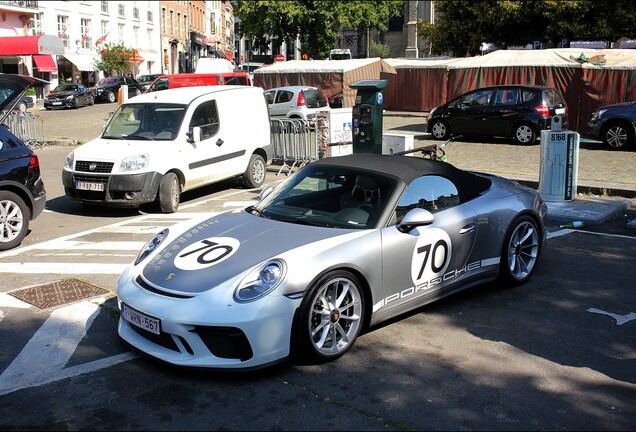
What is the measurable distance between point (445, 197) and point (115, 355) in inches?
120

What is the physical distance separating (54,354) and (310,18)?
46.2 m

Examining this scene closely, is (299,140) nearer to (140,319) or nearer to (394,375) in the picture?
(140,319)

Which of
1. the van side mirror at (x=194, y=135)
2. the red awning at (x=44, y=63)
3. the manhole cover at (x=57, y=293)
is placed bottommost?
the manhole cover at (x=57, y=293)

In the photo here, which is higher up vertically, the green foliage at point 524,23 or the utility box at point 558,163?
the green foliage at point 524,23

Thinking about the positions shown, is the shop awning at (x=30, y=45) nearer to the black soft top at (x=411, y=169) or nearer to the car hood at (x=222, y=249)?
the black soft top at (x=411, y=169)

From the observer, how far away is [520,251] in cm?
668

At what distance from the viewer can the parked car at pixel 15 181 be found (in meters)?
8.48

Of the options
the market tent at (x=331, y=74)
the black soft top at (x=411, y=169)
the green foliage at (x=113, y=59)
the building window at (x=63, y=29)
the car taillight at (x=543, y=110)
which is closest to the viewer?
the black soft top at (x=411, y=169)

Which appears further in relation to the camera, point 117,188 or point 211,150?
point 211,150

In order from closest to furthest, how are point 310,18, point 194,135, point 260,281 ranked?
1. point 260,281
2. point 194,135
3. point 310,18

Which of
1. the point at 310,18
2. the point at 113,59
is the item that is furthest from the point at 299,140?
the point at 113,59

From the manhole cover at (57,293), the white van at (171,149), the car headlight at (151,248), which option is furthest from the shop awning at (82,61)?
the car headlight at (151,248)

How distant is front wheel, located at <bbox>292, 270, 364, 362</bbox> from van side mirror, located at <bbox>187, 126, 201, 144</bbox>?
6418 mm

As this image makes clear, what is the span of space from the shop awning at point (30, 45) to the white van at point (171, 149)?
3028 centimetres
